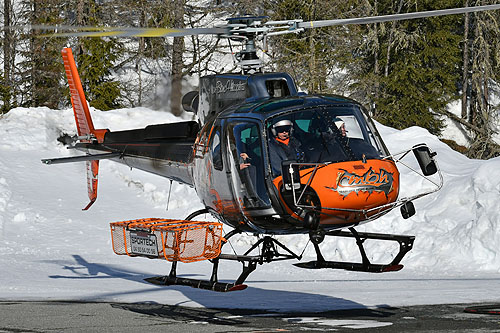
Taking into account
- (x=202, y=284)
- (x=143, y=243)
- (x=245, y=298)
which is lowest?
(x=245, y=298)

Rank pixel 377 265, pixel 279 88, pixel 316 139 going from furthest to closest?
pixel 279 88, pixel 377 265, pixel 316 139

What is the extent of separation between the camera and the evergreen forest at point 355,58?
102 ft

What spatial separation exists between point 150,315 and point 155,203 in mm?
8951

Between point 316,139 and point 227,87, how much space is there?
2.13 m

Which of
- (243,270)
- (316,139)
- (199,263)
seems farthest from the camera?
(199,263)

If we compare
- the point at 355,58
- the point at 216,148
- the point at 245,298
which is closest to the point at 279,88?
the point at 216,148

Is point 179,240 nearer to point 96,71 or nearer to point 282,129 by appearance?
point 282,129

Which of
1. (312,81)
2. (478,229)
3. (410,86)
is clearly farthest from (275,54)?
(478,229)

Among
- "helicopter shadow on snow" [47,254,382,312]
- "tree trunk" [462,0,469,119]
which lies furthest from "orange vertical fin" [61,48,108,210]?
"tree trunk" [462,0,469,119]

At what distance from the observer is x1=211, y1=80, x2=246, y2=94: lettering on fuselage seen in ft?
32.7

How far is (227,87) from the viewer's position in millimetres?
10211

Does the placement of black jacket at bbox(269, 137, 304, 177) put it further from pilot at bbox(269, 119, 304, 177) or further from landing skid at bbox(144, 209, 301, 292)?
landing skid at bbox(144, 209, 301, 292)

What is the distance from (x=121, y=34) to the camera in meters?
9.13

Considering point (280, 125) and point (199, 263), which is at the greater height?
point (280, 125)
